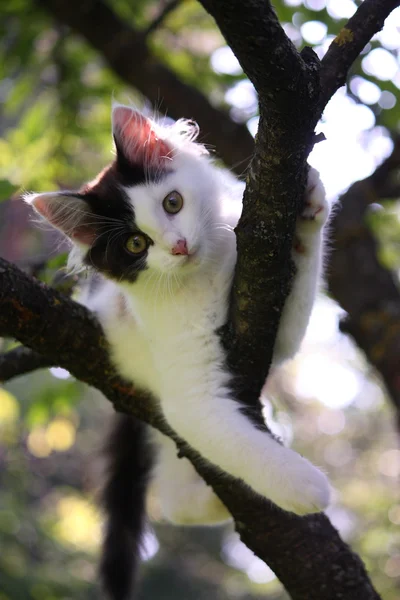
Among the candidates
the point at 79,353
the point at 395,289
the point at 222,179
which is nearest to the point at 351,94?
the point at 222,179

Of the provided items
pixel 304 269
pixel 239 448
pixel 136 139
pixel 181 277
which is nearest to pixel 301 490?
pixel 239 448

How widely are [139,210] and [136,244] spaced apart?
12 centimetres

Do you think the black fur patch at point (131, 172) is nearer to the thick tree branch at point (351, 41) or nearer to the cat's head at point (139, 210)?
the cat's head at point (139, 210)

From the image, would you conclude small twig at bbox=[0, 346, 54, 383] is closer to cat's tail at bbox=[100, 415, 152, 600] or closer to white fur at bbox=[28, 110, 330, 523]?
white fur at bbox=[28, 110, 330, 523]

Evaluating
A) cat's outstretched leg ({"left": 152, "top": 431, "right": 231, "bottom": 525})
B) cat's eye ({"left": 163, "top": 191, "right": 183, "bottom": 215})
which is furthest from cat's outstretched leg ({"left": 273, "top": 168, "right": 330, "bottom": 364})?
cat's outstretched leg ({"left": 152, "top": 431, "right": 231, "bottom": 525})

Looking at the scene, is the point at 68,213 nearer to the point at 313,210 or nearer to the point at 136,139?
the point at 136,139

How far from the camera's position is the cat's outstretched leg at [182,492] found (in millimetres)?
2561

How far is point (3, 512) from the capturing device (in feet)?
15.1

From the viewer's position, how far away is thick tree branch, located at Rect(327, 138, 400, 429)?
3404mm

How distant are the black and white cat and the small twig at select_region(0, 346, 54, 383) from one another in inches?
11.0

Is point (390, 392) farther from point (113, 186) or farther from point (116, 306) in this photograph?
point (113, 186)

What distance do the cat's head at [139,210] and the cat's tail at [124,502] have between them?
0.96 m

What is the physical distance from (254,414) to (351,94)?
164 centimetres

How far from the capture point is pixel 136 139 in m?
2.21
